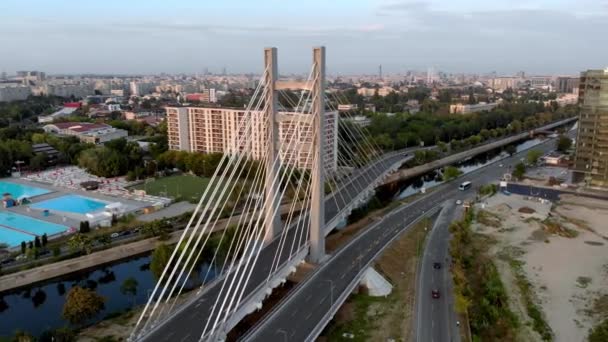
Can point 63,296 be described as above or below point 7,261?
below

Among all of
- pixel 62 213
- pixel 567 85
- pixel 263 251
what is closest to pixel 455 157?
pixel 263 251

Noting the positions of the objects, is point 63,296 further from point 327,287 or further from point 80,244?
point 327,287

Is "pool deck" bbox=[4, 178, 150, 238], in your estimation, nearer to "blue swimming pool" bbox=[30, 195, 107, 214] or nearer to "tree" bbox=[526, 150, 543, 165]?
"blue swimming pool" bbox=[30, 195, 107, 214]

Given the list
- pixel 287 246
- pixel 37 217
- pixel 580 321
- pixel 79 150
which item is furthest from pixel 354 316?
pixel 79 150

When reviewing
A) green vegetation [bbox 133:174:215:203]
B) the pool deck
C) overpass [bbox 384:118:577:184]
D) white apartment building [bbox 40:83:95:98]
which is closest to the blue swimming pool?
the pool deck

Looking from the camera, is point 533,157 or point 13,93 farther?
point 13,93

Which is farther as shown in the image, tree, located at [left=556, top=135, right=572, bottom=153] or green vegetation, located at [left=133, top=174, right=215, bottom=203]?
tree, located at [left=556, top=135, right=572, bottom=153]

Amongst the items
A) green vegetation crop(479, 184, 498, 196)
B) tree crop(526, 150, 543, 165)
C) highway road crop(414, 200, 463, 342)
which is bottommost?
highway road crop(414, 200, 463, 342)
